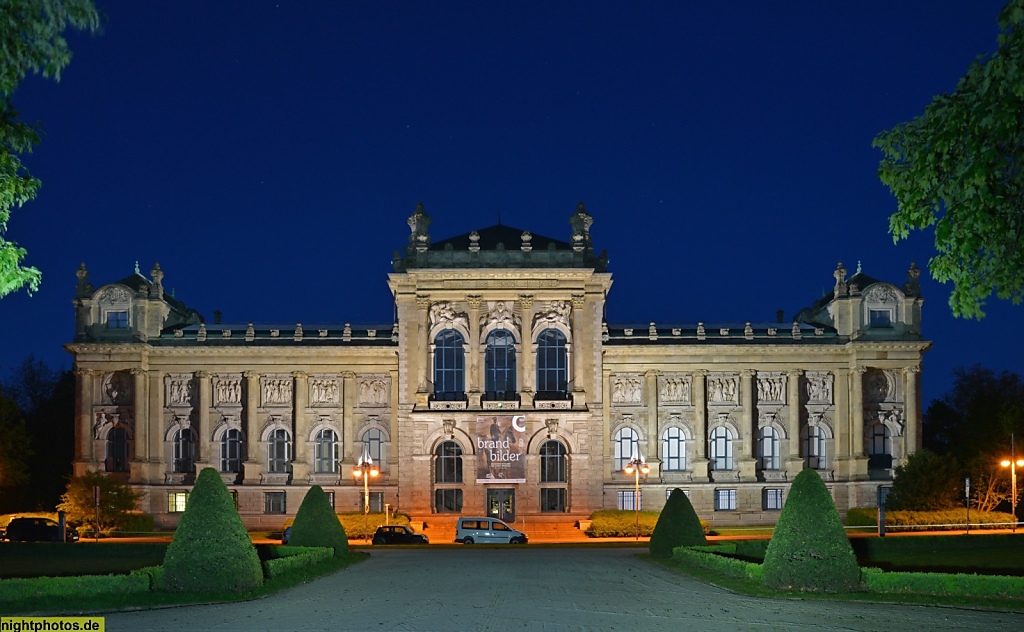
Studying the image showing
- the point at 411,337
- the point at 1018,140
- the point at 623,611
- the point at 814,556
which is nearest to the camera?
the point at 1018,140

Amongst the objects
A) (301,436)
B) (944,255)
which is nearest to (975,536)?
(944,255)

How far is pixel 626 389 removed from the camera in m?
75.6

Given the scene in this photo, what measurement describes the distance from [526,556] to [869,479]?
35.8 meters

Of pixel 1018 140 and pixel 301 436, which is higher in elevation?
pixel 1018 140

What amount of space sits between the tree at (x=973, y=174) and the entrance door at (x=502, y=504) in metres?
50.9

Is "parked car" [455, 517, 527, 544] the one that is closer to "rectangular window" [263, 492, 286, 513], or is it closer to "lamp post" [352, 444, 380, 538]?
"lamp post" [352, 444, 380, 538]

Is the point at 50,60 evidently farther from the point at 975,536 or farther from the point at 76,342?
the point at 76,342

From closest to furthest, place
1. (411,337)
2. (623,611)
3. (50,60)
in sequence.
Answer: (50,60) < (623,611) < (411,337)

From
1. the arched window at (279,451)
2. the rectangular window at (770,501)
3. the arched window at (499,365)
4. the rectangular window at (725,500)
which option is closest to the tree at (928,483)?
the rectangular window at (770,501)

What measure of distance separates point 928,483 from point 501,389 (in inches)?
955

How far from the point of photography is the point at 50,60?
874 inches

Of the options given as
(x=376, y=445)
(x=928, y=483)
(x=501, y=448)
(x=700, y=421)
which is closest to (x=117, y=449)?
(x=376, y=445)

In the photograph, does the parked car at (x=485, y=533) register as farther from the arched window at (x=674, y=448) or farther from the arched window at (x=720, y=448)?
the arched window at (x=720, y=448)

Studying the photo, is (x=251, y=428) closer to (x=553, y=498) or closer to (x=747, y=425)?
(x=553, y=498)
